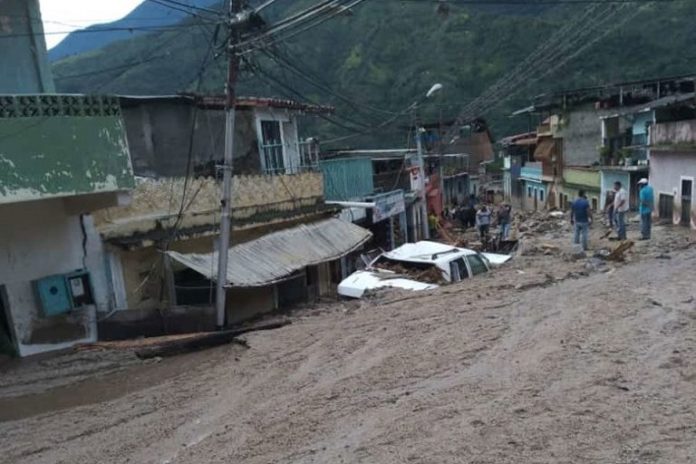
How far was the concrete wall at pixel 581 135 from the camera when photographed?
36.9m

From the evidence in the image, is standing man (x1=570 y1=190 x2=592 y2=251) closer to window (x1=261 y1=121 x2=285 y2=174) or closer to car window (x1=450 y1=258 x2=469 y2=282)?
car window (x1=450 y1=258 x2=469 y2=282)

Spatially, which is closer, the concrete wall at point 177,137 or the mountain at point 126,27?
the mountain at point 126,27

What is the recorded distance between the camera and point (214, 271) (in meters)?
11.7

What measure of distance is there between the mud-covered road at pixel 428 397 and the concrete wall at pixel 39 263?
2.72 meters

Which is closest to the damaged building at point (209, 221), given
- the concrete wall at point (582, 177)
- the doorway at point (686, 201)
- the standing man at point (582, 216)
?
the standing man at point (582, 216)

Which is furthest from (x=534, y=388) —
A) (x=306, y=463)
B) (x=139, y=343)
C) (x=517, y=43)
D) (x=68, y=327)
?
(x=517, y=43)

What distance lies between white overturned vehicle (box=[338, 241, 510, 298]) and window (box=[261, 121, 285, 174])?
4.88 m

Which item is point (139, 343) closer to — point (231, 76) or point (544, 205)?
point (231, 76)

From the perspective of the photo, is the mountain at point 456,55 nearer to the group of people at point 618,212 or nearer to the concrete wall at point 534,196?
the concrete wall at point 534,196

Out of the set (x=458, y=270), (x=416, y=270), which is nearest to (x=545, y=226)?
(x=458, y=270)

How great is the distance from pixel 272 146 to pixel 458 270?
6784mm

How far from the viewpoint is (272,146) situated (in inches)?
695

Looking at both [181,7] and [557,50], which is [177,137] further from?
[557,50]

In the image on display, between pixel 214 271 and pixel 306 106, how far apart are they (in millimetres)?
8927
